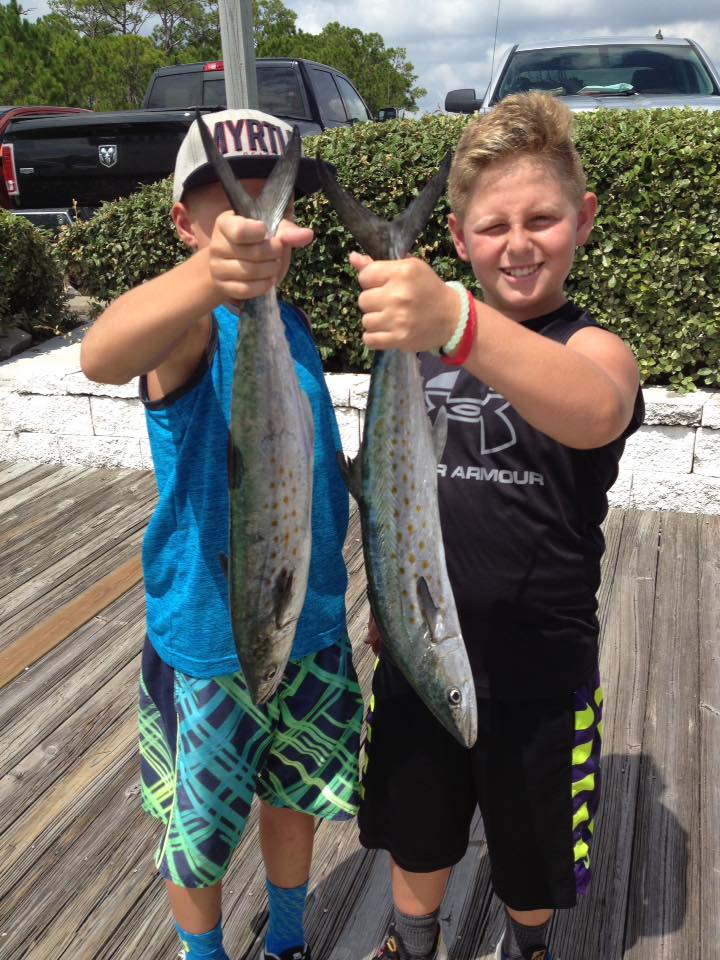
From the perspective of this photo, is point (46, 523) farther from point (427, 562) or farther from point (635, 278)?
point (427, 562)

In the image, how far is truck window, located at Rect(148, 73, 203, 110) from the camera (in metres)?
9.97

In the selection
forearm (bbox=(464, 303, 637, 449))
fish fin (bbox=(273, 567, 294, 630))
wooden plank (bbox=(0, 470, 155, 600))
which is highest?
forearm (bbox=(464, 303, 637, 449))

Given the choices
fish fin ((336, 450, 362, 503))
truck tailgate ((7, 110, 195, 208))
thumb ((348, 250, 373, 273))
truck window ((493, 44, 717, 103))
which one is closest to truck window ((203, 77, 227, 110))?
truck tailgate ((7, 110, 195, 208))

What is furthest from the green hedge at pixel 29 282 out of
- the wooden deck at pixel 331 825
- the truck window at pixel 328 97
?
the truck window at pixel 328 97

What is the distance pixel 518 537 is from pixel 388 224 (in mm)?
802

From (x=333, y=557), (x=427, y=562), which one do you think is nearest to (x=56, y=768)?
(x=333, y=557)

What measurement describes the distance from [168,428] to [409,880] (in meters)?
1.27

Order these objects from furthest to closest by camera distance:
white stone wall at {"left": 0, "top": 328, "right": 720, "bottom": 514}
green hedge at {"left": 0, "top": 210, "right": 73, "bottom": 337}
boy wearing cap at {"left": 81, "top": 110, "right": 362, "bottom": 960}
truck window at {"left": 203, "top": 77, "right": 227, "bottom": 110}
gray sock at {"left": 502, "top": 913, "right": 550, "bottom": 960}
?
truck window at {"left": 203, "top": 77, "right": 227, "bottom": 110} → green hedge at {"left": 0, "top": 210, "right": 73, "bottom": 337} → white stone wall at {"left": 0, "top": 328, "right": 720, "bottom": 514} → gray sock at {"left": 502, "top": 913, "right": 550, "bottom": 960} → boy wearing cap at {"left": 81, "top": 110, "right": 362, "bottom": 960}

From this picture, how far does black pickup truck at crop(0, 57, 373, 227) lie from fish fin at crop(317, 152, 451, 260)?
6.93 meters

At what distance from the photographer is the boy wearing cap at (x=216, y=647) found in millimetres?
1625

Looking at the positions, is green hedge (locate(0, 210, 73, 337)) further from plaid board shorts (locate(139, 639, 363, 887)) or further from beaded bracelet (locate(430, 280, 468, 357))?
beaded bracelet (locate(430, 280, 468, 357))

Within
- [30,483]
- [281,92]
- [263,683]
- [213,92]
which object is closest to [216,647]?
[263,683]

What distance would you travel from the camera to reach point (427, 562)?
4.75 ft

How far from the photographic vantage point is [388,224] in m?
1.25
